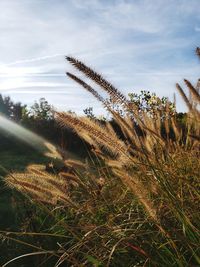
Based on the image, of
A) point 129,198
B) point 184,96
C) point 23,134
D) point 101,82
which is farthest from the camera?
→ point 23,134

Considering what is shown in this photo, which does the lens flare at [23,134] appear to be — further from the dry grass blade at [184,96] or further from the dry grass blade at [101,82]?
the dry grass blade at [101,82]

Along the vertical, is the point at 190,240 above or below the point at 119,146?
below

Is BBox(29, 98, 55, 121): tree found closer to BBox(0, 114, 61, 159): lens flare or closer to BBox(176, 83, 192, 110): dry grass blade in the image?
BBox(0, 114, 61, 159): lens flare

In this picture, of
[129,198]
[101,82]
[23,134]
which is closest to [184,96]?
[129,198]

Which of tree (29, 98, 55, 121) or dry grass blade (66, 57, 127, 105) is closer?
dry grass blade (66, 57, 127, 105)

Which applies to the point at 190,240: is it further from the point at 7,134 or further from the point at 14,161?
the point at 7,134

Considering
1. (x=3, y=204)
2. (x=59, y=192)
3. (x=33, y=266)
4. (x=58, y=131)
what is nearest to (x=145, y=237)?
(x=59, y=192)

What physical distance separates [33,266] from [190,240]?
182 centimetres

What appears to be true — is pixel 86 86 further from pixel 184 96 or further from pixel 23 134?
pixel 23 134

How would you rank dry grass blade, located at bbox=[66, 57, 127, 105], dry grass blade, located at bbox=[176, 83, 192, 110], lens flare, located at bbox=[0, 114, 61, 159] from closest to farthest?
dry grass blade, located at bbox=[66, 57, 127, 105], dry grass blade, located at bbox=[176, 83, 192, 110], lens flare, located at bbox=[0, 114, 61, 159]

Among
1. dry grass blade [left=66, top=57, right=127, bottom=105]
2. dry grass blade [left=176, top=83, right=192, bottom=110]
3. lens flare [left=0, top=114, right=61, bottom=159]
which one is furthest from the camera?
lens flare [left=0, top=114, right=61, bottom=159]

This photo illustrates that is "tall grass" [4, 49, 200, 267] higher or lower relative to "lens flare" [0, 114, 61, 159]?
lower

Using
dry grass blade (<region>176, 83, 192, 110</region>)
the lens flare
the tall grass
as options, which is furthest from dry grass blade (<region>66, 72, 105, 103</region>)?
the lens flare

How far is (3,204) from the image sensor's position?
6465 millimetres
